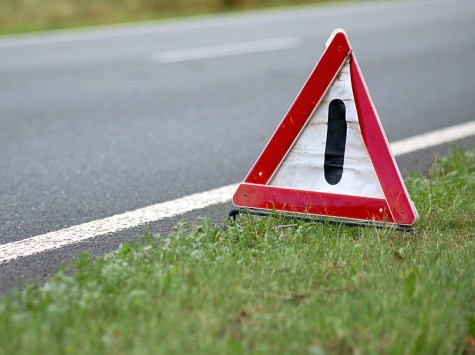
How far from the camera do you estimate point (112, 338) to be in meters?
2.05

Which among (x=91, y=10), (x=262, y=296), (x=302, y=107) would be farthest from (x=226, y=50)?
(x=262, y=296)

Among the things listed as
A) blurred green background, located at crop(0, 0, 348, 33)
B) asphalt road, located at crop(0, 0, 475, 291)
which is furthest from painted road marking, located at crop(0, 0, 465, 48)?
blurred green background, located at crop(0, 0, 348, 33)

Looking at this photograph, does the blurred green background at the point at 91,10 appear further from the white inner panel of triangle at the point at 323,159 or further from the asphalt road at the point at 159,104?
the white inner panel of triangle at the point at 323,159

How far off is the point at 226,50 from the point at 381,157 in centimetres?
661

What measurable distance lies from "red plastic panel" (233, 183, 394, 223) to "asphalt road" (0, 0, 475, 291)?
47 cm

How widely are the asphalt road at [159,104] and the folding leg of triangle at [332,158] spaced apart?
1.83ft

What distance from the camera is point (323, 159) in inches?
117

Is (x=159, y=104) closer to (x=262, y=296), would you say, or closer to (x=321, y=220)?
(x=321, y=220)

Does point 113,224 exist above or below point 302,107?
below

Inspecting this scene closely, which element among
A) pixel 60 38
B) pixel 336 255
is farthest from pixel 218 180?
pixel 60 38

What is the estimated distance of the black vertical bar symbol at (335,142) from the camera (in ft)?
9.61

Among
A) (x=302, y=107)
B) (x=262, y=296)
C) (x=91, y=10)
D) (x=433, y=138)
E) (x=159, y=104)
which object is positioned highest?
(x=302, y=107)

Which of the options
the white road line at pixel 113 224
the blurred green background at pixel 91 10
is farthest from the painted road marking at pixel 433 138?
the blurred green background at pixel 91 10

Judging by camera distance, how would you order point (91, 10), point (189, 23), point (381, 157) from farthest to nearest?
point (91, 10)
point (189, 23)
point (381, 157)
